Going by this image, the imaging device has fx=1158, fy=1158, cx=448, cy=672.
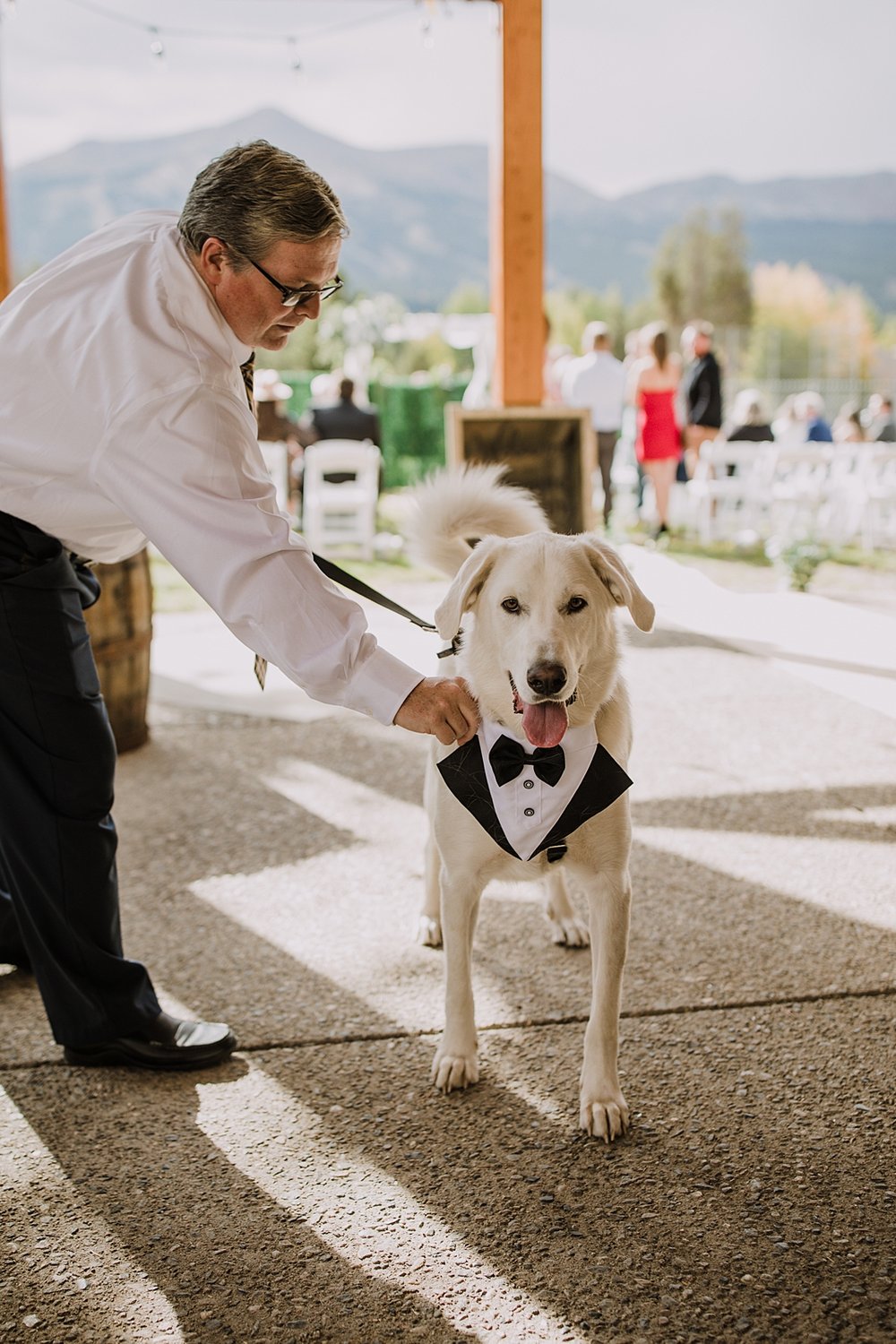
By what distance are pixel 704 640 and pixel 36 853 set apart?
18.5 ft

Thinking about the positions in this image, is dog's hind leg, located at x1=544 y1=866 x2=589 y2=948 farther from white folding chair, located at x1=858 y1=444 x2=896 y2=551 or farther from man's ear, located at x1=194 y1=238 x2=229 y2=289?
white folding chair, located at x1=858 y1=444 x2=896 y2=551

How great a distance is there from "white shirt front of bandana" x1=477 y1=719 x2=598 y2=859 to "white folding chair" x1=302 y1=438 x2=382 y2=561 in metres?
8.91

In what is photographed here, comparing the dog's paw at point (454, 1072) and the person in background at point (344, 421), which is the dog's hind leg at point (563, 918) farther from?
the person in background at point (344, 421)

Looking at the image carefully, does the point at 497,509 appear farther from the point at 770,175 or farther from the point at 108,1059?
the point at 770,175

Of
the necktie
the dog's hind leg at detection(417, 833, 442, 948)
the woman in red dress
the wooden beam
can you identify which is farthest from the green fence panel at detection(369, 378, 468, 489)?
the necktie

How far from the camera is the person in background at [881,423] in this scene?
14711 millimetres

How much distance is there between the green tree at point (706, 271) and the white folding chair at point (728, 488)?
65.5 metres

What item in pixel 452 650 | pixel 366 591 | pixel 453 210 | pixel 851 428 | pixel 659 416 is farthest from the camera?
pixel 453 210

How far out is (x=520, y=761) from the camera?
2441 mm

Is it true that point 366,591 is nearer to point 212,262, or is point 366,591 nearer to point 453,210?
point 212,262

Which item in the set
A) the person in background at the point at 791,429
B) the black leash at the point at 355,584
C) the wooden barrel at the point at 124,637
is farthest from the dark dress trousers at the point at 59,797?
the person in background at the point at 791,429

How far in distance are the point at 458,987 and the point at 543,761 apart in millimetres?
632

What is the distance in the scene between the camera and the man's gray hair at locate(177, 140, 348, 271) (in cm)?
225

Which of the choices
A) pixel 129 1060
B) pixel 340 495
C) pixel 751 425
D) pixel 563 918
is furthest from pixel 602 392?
pixel 129 1060
